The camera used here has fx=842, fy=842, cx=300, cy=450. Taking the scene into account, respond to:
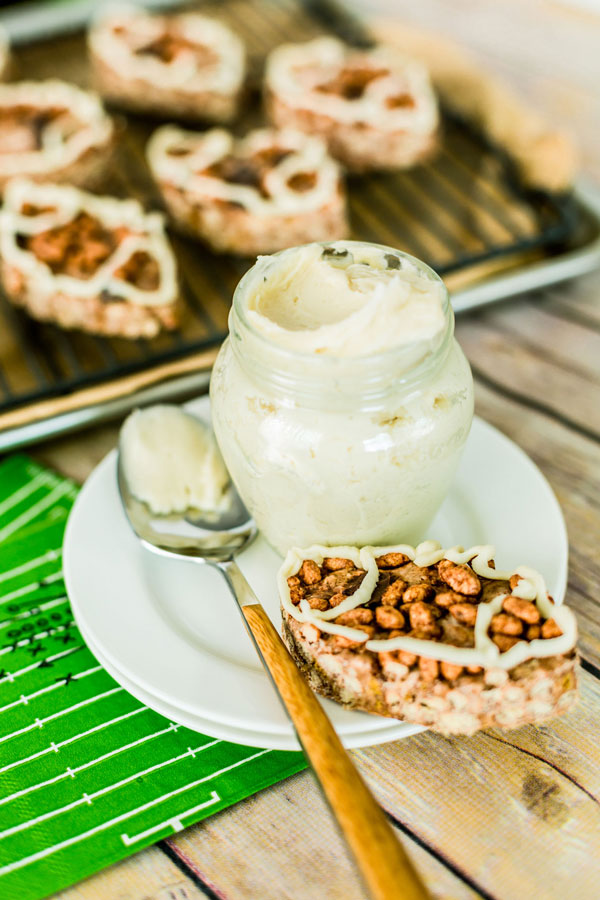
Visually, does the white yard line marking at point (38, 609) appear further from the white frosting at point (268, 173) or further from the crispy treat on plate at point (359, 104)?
the crispy treat on plate at point (359, 104)

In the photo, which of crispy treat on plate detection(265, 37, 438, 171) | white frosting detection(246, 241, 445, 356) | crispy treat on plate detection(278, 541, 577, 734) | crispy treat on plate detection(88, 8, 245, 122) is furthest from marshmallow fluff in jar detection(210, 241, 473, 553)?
crispy treat on plate detection(88, 8, 245, 122)

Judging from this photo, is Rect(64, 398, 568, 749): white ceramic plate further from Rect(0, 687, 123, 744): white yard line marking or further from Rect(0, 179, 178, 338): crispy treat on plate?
Rect(0, 179, 178, 338): crispy treat on plate

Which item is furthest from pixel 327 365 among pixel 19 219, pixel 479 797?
pixel 19 219

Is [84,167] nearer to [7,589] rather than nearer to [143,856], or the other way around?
[7,589]

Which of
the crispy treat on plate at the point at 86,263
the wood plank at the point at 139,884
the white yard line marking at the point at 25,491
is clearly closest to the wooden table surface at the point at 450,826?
the wood plank at the point at 139,884

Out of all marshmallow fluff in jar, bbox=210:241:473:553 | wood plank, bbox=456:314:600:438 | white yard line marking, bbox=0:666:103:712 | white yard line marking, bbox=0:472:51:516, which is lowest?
white yard line marking, bbox=0:472:51:516

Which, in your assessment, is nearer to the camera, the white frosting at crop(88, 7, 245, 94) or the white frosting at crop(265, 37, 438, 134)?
the white frosting at crop(265, 37, 438, 134)
